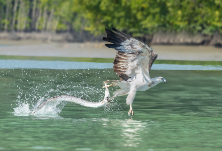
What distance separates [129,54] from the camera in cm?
1122

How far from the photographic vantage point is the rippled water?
29.8ft

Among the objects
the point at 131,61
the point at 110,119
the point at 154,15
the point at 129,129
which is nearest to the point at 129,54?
the point at 131,61

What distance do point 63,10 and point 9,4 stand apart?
13.8 m

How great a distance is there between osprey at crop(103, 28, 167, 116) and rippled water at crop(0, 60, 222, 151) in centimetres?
62

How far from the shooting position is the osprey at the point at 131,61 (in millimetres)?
Result: 10953

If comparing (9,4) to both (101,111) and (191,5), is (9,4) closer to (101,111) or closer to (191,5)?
(191,5)

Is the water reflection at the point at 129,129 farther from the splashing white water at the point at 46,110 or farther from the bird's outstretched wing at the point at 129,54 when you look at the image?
the splashing white water at the point at 46,110

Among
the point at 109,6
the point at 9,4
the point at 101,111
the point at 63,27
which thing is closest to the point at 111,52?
the point at 109,6

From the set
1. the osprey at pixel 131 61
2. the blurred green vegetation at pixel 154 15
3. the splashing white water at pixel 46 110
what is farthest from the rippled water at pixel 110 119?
the blurred green vegetation at pixel 154 15

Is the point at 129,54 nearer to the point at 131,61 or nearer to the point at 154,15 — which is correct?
the point at 131,61

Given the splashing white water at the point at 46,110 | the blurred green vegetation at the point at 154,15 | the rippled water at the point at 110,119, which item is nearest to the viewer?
the rippled water at the point at 110,119

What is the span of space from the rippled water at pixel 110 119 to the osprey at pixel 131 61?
2.04ft

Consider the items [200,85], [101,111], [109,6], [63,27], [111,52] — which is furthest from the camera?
[63,27]

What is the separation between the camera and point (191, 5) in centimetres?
3759
